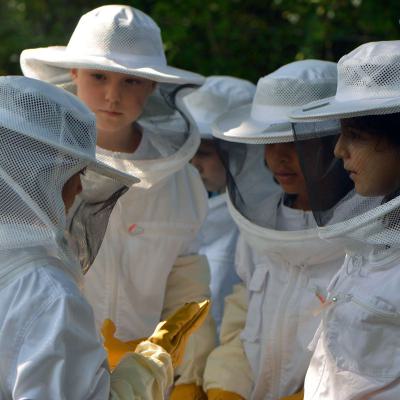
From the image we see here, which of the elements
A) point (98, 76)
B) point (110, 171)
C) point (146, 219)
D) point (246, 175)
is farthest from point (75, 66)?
point (110, 171)

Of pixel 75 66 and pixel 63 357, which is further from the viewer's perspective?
pixel 75 66

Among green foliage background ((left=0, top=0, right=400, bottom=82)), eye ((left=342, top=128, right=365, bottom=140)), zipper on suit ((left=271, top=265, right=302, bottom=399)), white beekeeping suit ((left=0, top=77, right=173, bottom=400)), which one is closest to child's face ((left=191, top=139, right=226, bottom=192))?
zipper on suit ((left=271, top=265, right=302, bottom=399))

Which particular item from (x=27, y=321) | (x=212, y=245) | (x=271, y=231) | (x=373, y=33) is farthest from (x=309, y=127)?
(x=373, y=33)

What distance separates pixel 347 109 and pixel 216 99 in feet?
7.68

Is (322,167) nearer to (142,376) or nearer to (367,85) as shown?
(367,85)

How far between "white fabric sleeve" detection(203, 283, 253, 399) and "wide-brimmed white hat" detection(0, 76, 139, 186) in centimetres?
136

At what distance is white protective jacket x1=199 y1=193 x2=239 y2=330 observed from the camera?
190 inches

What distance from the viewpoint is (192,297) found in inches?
162

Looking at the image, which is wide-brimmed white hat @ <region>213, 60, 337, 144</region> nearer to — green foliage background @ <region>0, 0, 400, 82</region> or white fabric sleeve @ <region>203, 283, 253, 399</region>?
white fabric sleeve @ <region>203, 283, 253, 399</region>

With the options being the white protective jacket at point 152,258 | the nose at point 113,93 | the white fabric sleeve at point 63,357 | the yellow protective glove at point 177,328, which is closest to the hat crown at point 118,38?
the nose at point 113,93

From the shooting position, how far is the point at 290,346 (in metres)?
3.65

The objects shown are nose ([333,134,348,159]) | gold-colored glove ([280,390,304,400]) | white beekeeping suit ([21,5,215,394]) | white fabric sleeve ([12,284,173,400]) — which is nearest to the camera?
white fabric sleeve ([12,284,173,400])

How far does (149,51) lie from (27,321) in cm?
190

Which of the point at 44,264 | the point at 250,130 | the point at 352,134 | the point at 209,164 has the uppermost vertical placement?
the point at 352,134
